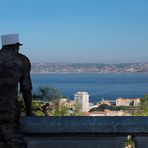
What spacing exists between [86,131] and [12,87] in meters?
0.72

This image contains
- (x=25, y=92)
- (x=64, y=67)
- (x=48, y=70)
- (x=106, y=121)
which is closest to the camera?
(x=106, y=121)

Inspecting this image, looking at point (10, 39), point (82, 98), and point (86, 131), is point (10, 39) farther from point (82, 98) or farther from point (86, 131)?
point (82, 98)

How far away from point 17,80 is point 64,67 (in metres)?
166

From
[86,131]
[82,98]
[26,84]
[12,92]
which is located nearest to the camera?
[86,131]

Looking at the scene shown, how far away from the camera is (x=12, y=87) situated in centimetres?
456

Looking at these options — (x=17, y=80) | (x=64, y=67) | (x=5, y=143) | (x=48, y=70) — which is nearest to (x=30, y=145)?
(x=5, y=143)

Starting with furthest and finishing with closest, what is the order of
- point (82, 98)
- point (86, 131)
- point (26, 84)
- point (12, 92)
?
1. point (82, 98)
2. point (26, 84)
3. point (12, 92)
4. point (86, 131)

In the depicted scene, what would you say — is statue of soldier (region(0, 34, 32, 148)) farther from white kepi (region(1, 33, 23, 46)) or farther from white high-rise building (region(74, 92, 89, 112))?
white high-rise building (region(74, 92, 89, 112))

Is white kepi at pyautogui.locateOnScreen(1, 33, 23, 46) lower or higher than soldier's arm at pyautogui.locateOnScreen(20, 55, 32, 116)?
higher

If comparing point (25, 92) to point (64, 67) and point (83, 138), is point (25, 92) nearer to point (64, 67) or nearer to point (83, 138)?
point (83, 138)

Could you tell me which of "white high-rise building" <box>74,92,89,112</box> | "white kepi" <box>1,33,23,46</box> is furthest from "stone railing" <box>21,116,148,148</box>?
"white high-rise building" <box>74,92,89,112</box>

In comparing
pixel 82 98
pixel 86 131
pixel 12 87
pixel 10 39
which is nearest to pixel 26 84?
pixel 12 87

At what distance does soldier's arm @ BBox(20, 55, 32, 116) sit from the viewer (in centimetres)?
468

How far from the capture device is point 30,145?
4.49 metres
